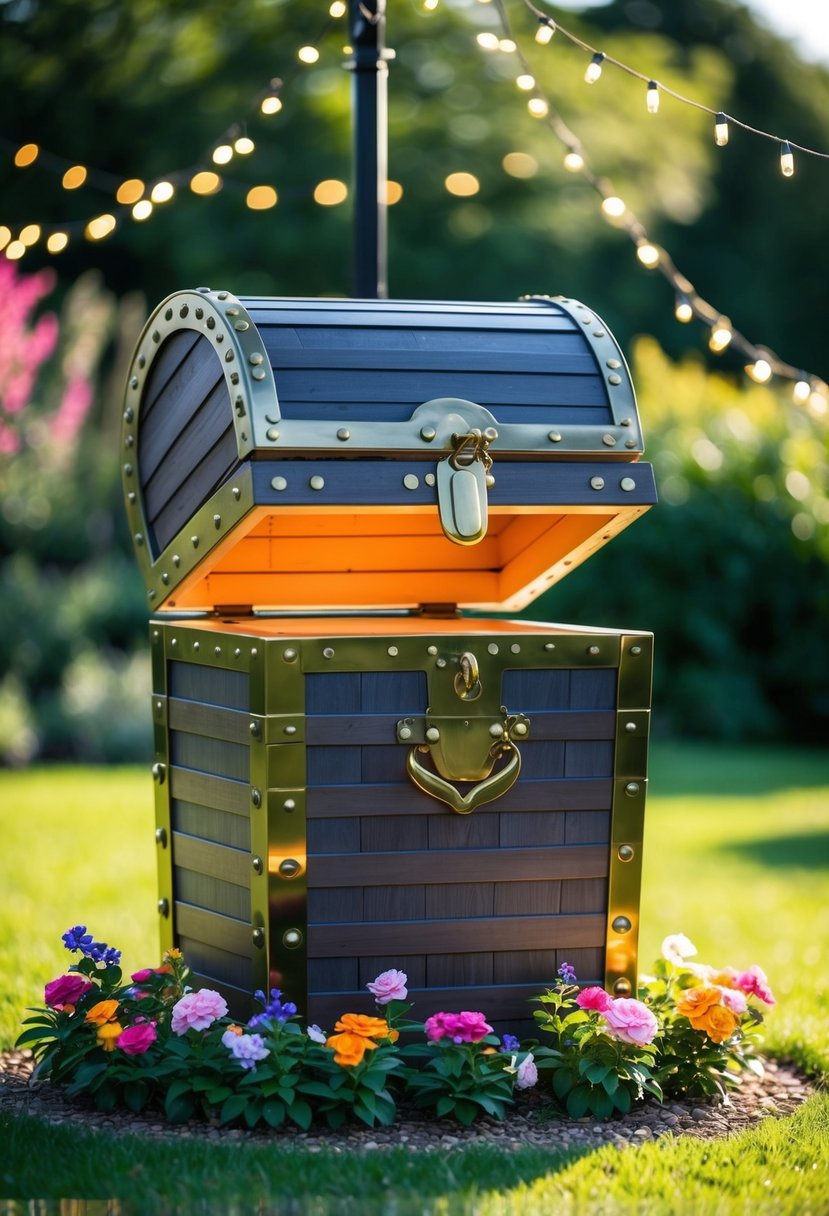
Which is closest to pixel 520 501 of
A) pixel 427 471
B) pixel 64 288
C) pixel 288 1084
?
pixel 427 471

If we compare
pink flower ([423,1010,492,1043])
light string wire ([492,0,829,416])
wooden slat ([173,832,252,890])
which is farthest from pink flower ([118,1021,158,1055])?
light string wire ([492,0,829,416])

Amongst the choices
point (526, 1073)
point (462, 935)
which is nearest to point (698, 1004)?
point (526, 1073)

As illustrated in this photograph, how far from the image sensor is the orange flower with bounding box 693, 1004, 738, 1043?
3016 mm

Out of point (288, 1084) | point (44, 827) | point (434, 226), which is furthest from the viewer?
point (434, 226)

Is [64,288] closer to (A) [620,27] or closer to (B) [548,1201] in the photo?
(A) [620,27]

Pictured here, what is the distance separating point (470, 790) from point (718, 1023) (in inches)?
29.0

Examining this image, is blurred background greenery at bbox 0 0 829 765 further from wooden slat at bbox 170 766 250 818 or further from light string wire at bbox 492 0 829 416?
wooden slat at bbox 170 766 250 818

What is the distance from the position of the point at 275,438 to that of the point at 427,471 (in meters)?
0.34

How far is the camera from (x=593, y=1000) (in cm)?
292

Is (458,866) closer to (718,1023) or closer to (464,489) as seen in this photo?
(718,1023)

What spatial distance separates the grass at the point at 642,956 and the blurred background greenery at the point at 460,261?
0.99m

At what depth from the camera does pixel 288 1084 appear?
2729 mm

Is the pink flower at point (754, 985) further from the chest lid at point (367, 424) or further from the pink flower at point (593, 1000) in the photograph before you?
the chest lid at point (367, 424)

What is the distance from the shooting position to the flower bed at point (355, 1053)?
2754 mm
